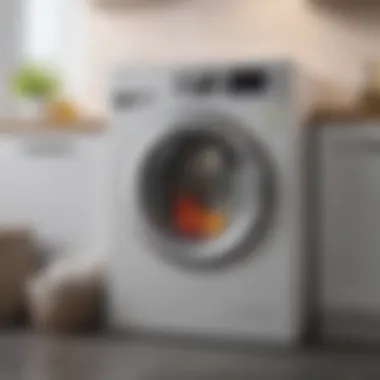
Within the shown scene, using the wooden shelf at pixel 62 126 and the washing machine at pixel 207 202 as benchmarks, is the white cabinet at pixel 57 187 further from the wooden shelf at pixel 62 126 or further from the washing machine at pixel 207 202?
the washing machine at pixel 207 202

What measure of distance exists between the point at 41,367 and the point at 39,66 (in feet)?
4.99

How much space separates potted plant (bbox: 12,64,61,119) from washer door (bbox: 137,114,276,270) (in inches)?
27.5

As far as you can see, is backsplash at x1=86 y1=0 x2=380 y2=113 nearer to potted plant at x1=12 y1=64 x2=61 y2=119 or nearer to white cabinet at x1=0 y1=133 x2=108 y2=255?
potted plant at x1=12 y1=64 x2=61 y2=119

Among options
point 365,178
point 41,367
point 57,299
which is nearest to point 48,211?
point 57,299

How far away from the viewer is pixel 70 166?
137 inches

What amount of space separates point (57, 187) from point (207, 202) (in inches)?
29.4

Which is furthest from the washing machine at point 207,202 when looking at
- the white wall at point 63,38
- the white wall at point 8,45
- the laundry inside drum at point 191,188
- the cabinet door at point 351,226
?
the white wall at point 8,45

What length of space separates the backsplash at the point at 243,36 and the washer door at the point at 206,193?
42cm

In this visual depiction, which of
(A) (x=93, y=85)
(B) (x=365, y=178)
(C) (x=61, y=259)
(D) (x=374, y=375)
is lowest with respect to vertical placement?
(D) (x=374, y=375)

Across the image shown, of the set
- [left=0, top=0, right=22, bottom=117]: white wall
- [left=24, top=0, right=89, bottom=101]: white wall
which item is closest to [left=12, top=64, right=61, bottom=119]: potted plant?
[left=24, top=0, right=89, bottom=101]: white wall

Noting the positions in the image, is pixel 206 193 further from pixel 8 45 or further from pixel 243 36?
pixel 8 45

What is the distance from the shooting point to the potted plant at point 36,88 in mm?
3527

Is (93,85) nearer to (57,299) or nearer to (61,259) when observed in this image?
(61,259)

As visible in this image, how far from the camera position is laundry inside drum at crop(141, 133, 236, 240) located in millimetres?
3006
